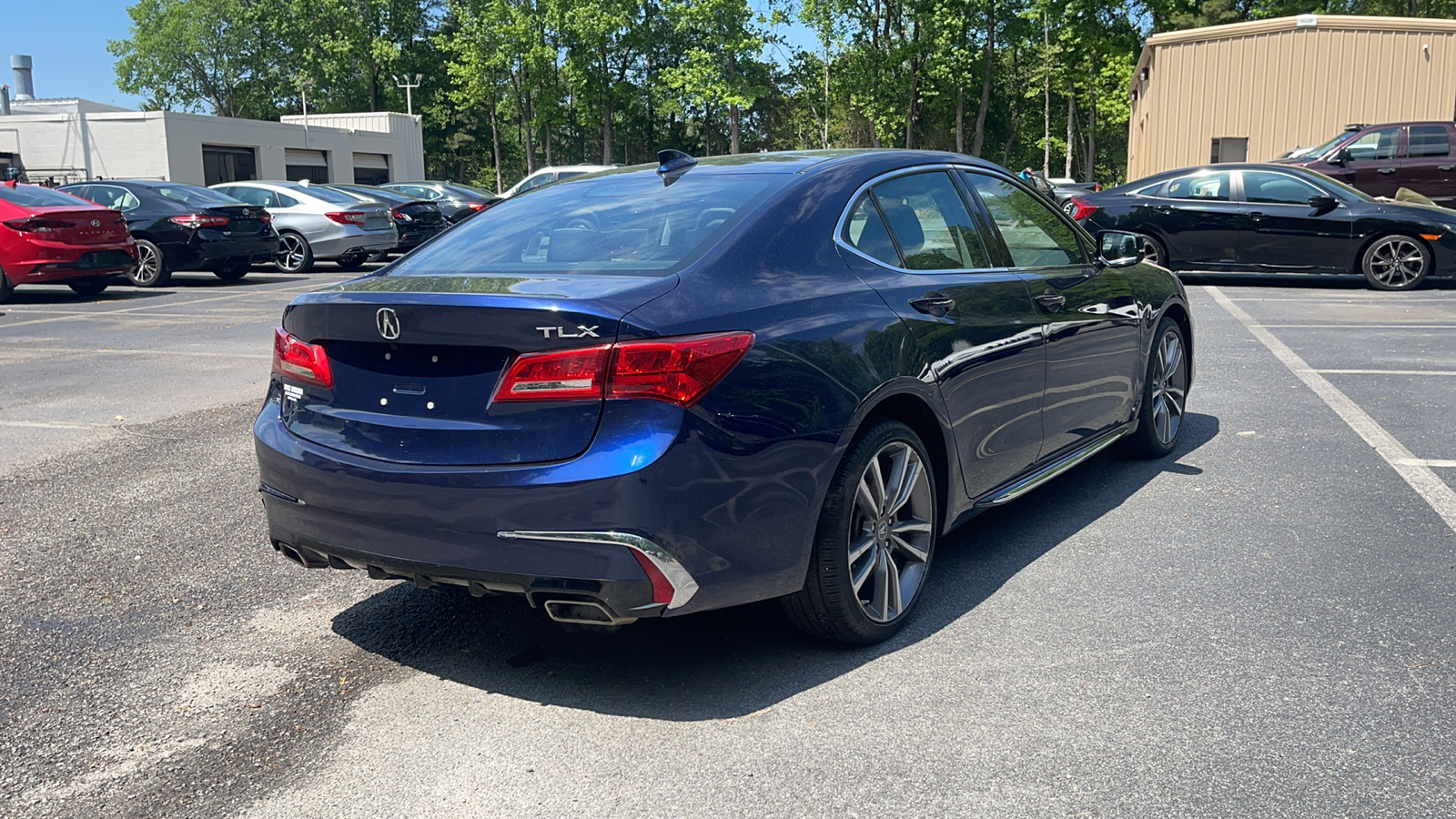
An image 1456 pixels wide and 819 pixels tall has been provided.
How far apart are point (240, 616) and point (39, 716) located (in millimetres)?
803

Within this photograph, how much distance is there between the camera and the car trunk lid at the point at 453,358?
3.09 meters

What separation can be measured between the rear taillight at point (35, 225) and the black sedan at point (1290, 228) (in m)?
12.5

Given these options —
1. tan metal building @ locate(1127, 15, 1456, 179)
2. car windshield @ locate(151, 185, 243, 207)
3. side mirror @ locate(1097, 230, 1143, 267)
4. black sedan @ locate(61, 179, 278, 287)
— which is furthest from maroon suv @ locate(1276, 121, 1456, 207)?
car windshield @ locate(151, 185, 243, 207)

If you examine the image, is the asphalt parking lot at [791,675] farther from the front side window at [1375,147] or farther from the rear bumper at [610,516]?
the front side window at [1375,147]

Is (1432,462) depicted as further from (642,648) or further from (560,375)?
(560,375)

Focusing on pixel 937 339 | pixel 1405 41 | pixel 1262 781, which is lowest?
pixel 1262 781

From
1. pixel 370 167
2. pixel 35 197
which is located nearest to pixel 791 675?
pixel 35 197

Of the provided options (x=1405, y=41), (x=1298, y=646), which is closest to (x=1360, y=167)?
(x=1405, y=41)

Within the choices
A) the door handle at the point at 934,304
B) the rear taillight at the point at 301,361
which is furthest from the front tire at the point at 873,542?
the rear taillight at the point at 301,361

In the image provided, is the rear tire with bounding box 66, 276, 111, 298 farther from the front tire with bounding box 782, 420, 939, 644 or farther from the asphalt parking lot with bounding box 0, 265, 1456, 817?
the front tire with bounding box 782, 420, 939, 644

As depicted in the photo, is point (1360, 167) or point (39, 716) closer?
point (39, 716)

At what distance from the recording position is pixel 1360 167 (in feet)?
59.4

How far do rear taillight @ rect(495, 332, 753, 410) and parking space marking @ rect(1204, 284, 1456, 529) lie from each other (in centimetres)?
347

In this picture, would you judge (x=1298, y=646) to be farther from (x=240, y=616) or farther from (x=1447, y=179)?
(x=1447, y=179)
